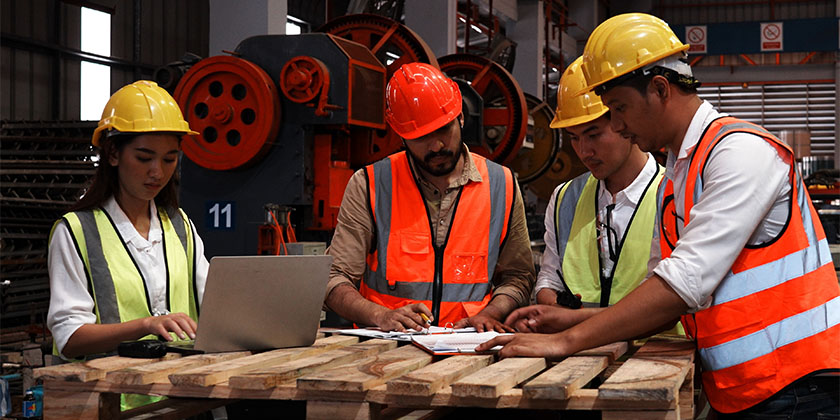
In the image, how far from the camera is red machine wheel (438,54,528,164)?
25.6ft

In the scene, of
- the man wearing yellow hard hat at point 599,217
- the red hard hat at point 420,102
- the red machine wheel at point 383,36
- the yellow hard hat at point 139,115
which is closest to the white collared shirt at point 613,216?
the man wearing yellow hard hat at point 599,217

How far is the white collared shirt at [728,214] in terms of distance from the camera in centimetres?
198

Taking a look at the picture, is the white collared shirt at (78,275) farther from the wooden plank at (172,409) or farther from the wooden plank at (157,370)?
the wooden plank at (157,370)

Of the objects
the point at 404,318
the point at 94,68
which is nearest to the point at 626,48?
the point at 404,318

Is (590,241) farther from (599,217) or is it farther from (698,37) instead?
(698,37)

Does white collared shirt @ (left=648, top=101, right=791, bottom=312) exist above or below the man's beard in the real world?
below

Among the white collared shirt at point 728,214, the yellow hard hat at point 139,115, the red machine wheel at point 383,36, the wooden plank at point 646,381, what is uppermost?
the red machine wheel at point 383,36

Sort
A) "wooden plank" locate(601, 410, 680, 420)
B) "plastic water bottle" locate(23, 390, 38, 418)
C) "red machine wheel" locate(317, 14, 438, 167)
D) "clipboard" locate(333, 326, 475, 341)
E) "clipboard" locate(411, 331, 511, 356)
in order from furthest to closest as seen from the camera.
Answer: "red machine wheel" locate(317, 14, 438, 167)
"plastic water bottle" locate(23, 390, 38, 418)
"clipboard" locate(333, 326, 475, 341)
"clipboard" locate(411, 331, 511, 356)
"wooden plank" locate(601, 410, 680, 420)

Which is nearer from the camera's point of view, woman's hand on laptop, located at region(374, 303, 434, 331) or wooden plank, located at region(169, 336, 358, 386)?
wooden plank, located at region(169, 336, 358, 386)

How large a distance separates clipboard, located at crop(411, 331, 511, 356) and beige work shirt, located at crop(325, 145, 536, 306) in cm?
60

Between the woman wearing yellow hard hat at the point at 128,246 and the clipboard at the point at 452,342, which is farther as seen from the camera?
the woman wearing yellow hard hat at the point at 128,246

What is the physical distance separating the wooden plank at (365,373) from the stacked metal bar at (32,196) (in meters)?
6.99

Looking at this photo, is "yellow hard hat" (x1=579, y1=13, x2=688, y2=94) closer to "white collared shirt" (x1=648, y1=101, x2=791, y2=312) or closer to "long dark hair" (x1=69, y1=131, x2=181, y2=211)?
"white collared shirt" (x1=648, y1=101, x2=791, y2=312)

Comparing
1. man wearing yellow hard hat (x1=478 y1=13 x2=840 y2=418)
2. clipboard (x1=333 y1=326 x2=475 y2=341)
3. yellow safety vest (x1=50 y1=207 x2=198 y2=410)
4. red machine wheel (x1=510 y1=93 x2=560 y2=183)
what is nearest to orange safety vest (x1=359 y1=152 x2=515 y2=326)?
clipboard (x1=333 y1=326 x2=475 y2=341)
